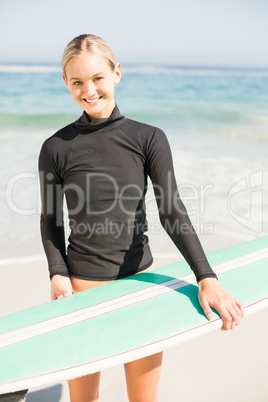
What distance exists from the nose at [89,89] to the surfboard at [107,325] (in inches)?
32.2

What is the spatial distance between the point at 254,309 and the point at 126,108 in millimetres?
14570

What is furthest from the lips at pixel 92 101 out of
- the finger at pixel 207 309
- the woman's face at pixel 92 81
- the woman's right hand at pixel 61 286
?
the finger at pixel 207 309

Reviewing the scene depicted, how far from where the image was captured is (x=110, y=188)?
1712 millimetres

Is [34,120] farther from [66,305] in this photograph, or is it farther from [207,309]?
[207,309]

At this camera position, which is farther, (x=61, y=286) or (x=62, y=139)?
(x=61, y=286)

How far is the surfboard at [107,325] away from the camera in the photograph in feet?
5.22

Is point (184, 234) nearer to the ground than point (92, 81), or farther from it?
nearer to the ground

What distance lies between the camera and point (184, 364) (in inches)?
115

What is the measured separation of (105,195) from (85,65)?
505 millimetres

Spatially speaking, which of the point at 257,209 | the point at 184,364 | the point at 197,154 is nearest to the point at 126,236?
the point at 184,364

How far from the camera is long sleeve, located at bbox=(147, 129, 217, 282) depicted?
5.42 feet

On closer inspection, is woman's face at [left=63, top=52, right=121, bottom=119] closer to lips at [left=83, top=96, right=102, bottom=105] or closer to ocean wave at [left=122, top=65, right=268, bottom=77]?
lips at [left=83, top=96, right=102, bottom=105]

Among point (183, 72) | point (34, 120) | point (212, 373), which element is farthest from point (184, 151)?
point (183, 72)

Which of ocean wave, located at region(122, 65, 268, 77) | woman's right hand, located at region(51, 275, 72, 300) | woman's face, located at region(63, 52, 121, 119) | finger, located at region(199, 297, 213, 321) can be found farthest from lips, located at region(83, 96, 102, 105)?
ocean wave, located at region(122, 65, 268, 77)
